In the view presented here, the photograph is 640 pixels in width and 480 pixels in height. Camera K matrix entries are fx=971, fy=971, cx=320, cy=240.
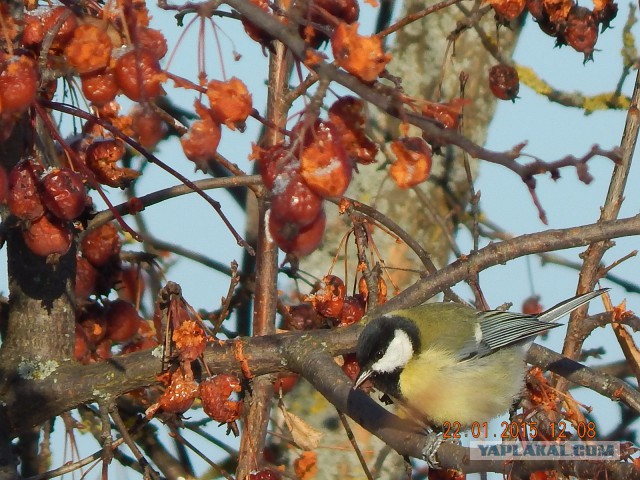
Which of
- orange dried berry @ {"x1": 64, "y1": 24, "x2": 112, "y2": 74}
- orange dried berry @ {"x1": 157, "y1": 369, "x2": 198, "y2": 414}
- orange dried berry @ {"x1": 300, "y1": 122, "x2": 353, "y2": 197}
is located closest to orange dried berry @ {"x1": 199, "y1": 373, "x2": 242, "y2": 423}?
orange dried berry @ {"x1": 157, "y1": 369, "x2": 198, "y2": 414}

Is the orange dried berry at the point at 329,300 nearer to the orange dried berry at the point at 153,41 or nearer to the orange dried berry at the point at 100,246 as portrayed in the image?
the orange dried berry at the point at 100,246

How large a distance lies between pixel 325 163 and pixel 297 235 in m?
0.20

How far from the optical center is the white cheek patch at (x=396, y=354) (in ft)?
8.84

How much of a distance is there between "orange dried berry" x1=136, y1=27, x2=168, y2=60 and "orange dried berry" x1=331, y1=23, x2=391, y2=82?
1.74ft

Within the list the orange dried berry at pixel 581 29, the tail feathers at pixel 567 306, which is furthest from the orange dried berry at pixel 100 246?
the orange dried berry at pixel 581 29

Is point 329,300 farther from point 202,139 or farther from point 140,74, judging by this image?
point 140,74

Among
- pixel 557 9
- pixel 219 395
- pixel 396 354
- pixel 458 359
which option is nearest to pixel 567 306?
pixel 458 359

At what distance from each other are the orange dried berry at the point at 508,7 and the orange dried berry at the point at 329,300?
97 centimetres

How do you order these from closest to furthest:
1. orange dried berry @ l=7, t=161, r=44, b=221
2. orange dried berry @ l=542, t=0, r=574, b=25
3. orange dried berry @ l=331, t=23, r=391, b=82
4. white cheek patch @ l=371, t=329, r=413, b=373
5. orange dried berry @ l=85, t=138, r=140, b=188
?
orange dried berry @ l=331, t=23, r=391, b=82 → orange dried berry @ l=7, t=161, r=44, b=221 → orange dried berry @ l=85, t=138, r=140, b=188 → white cheek patch @ l=371, t=329, r=413, b=373 → orange dried berry @ l=542, t=0, r=574, b=25

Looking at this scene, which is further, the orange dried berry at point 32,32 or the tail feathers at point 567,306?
the tail feathers at point 567,306

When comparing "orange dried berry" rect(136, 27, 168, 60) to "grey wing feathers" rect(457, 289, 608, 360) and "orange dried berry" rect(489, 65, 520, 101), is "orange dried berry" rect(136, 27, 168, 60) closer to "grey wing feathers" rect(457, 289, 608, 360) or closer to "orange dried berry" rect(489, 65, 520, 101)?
"grey wing feathers" rect(457, 289, 608, 360)

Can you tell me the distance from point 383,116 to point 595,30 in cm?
106

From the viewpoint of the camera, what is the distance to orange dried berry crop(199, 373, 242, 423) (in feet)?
7.31

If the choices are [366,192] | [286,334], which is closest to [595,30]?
[366,192]
